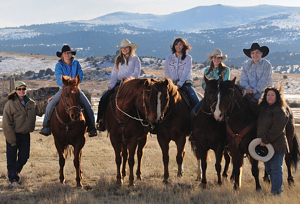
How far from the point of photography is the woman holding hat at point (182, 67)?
929 cm

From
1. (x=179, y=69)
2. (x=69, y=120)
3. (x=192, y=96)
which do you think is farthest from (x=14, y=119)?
(x=192, y=96)

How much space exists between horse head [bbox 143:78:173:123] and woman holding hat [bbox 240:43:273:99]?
2.06m

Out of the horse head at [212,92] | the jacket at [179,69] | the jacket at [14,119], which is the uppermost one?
the jacket at [179,69]

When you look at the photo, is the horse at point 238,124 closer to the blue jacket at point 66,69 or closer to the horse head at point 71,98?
the horse head at point 71,98

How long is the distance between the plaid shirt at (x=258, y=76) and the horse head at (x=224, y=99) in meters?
1.37

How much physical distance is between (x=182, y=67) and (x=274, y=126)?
11.0ft

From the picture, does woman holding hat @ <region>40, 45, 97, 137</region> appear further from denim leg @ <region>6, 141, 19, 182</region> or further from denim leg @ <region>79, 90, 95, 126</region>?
denim leg @ <region>6, 141, 19, 182</region>

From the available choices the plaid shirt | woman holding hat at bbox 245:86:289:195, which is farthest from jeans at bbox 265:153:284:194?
the plaid shirt

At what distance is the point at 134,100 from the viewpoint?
811cm

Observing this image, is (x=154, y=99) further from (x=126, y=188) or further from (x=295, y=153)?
(x=295, y=153)

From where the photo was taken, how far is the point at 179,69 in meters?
9.44

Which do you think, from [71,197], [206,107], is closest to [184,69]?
[206,107]

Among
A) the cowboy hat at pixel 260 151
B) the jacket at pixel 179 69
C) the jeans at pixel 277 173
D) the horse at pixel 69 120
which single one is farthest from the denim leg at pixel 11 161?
the jeans at pixel 277 173

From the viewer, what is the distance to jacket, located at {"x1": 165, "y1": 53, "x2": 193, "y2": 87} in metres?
9.28
